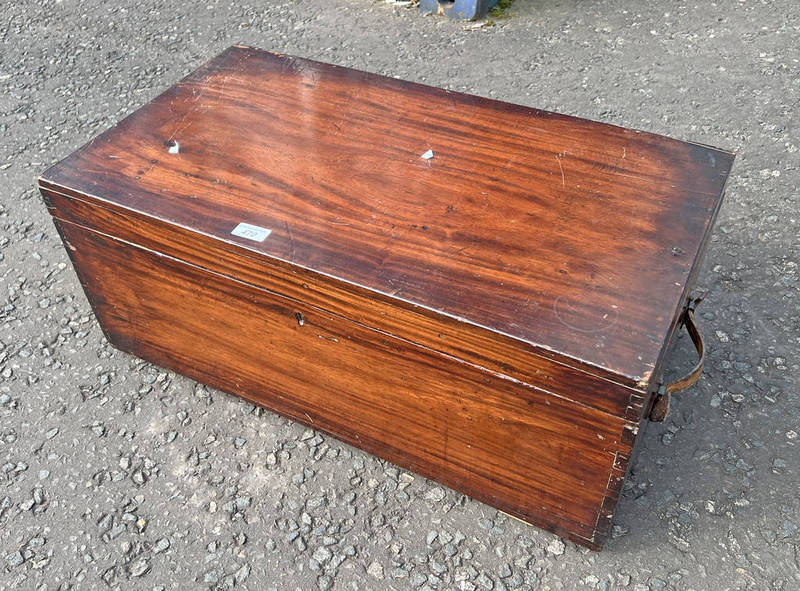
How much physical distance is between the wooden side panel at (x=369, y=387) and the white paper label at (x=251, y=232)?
103 mm

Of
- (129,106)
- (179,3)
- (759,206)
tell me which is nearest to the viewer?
(759,206)

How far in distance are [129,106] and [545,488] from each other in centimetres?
211

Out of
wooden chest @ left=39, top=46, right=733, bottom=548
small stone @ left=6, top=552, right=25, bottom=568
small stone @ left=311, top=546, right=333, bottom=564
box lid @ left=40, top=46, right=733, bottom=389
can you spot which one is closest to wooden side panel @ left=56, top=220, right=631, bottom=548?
wooden chest @ left=39, top=46, right=733, bottom=548

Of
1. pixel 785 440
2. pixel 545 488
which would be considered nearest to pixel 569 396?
pixel 545 488


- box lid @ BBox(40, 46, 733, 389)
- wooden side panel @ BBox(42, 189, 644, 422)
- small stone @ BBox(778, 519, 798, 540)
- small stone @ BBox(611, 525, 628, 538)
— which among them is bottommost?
small stone @ BBox(611, 525, 628, 538)

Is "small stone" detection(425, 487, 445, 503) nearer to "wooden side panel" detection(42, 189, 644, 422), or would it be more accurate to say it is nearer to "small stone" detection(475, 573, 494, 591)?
"small stone" detection(475, 573, 494, 591)

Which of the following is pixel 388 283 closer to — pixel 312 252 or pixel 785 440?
pixel 312 252

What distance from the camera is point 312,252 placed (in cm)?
Result: 130

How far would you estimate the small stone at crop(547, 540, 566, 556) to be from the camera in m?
1.41

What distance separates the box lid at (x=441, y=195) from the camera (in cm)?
119

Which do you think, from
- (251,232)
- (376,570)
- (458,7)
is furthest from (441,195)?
(458,7)

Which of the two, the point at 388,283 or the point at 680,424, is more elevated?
the point at 388,283

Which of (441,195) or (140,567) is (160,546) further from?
(441,195)

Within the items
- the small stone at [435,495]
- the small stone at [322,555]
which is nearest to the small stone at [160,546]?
the small stone at [322,555]
